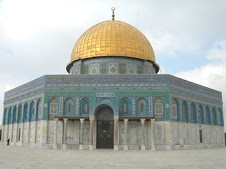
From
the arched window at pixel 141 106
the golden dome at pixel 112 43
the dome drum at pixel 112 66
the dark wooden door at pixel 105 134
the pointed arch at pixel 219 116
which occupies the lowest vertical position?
the dark wooden door at pixel 105 134

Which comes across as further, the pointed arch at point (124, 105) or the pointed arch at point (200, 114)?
the pointed arch at point (200, 114)

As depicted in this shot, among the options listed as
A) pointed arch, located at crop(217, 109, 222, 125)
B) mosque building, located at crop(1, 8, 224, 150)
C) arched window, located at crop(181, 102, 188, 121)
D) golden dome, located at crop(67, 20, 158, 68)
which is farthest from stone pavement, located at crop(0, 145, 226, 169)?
pointed arch, located at crop(217, 109, 222, 125)

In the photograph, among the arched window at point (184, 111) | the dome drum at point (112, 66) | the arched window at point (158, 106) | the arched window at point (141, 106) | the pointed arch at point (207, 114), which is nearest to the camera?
the arched window at point (158, 106)

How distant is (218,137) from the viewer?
1039 inches

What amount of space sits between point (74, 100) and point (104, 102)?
257 centimetres

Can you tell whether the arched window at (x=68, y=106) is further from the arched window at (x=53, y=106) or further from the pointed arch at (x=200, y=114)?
the pointed arch at (x=200, y=114)

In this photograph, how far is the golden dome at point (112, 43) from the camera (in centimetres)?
2486

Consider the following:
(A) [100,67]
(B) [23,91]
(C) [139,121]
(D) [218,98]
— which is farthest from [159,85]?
(B) [23,91]

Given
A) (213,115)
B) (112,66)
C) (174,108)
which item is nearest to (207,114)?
(213,115)

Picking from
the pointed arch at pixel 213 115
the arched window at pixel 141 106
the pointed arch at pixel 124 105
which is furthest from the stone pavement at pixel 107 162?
the pointed arch at pixel 213 115

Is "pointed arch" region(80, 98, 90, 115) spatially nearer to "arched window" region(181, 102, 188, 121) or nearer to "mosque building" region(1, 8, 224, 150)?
"mosque building" region(1, 8, 224, 150)

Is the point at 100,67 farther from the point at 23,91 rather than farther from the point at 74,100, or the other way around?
the point at 23,91

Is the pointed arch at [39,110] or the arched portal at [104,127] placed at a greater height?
the pointed arch at [39,110]

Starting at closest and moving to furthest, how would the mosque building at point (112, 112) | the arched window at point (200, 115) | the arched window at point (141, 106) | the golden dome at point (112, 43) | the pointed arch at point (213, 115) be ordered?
the mosque building at point (112, 112), the arched window at point (141, 106), the arched window at point (200, 115), the golden dome at point (112, 43), the pointed arch at point (213, 115)
